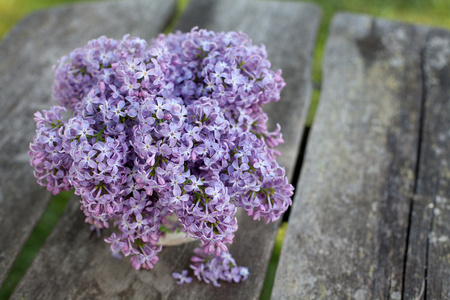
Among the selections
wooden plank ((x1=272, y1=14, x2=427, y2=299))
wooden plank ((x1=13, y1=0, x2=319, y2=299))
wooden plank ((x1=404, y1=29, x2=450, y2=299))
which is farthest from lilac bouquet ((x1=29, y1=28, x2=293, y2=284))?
wooden plank ((x1=404, y1=29, x2=450, y2=299))

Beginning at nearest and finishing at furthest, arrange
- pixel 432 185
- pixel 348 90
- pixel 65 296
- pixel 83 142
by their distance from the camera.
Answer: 1. pixel 83 142
2. pixel 65 296
3. pixel 432 185
4. pixel 348 90

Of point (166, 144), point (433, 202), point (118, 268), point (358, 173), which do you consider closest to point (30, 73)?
point (118, 268)

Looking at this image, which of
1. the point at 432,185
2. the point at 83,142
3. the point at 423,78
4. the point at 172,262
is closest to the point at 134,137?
the point at 83,142

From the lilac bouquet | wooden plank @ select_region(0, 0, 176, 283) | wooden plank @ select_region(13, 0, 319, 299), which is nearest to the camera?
the lilac bouquet

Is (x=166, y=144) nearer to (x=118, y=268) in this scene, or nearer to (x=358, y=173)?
(x=118, y=268)

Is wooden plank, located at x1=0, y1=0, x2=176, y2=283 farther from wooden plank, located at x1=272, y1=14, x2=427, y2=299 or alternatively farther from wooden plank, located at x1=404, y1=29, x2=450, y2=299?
wooden plank, located at x1=404, y1=29, x2=450, y2=299

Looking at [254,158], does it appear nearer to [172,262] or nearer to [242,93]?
[242,93]

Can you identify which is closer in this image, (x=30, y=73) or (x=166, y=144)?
(x=166, y=144)
